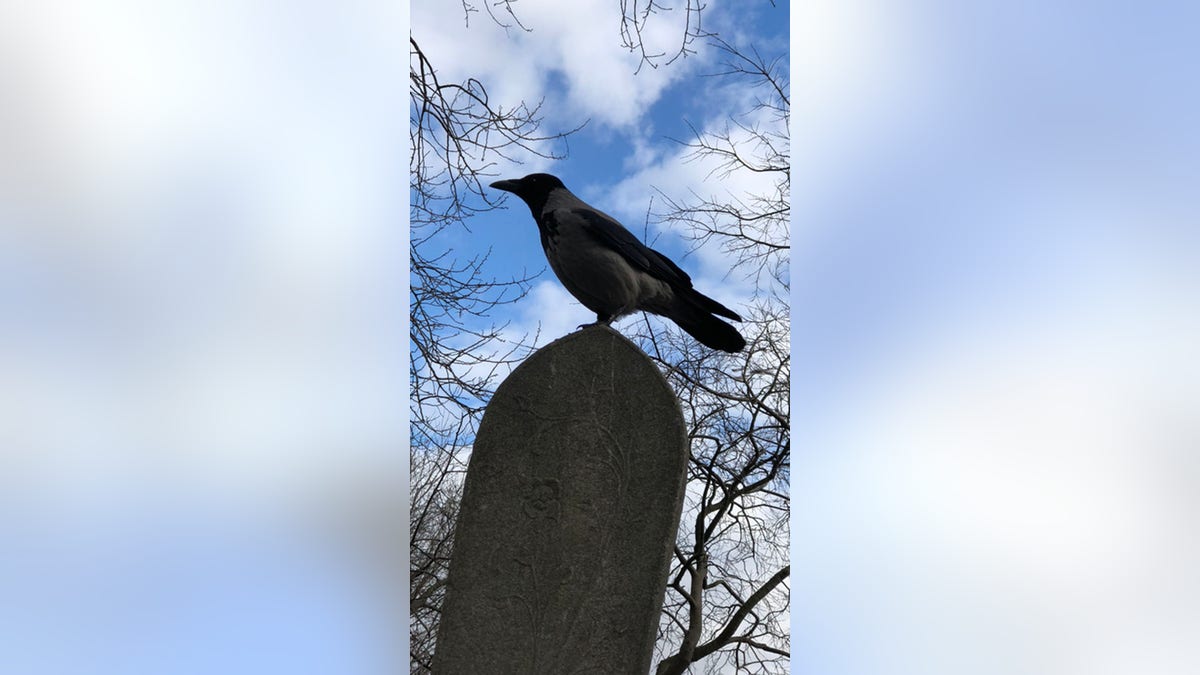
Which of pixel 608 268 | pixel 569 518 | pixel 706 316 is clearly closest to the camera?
pixel 569 518

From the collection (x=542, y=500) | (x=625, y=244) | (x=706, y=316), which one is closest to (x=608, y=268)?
(x=625, y=244)

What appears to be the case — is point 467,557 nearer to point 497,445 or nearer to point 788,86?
point 497,445

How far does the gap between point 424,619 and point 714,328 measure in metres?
1.72

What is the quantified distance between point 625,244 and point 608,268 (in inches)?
2.8

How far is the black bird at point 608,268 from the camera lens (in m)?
2.30

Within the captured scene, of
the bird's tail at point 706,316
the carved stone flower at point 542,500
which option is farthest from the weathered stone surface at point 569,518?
the bird's tail at point 706,316

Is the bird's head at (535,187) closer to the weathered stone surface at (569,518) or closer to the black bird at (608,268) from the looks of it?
the black bird at (608,268)

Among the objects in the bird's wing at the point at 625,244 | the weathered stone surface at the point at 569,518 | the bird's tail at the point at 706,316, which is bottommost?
the weathered stone surface at the point at 569,518

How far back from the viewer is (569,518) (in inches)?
83.7

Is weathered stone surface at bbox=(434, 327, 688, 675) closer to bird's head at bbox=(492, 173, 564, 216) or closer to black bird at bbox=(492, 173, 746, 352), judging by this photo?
black bird at bbox=(492, 173, 746, 352)

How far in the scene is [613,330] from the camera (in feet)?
7.20

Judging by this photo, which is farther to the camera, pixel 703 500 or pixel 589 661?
pixel 703 500

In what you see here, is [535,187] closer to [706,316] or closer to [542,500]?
[706,316]
